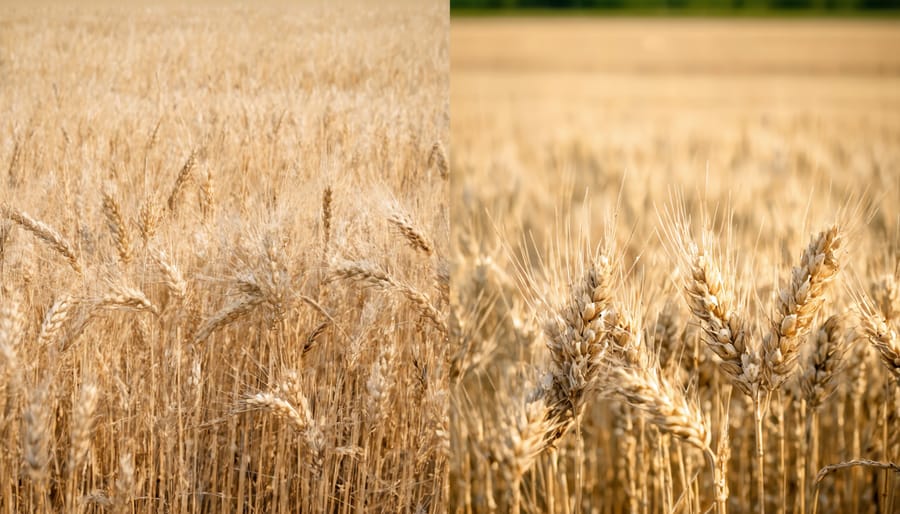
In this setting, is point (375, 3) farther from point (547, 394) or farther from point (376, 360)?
point (547, 394)

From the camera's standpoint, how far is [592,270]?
48.2 inches

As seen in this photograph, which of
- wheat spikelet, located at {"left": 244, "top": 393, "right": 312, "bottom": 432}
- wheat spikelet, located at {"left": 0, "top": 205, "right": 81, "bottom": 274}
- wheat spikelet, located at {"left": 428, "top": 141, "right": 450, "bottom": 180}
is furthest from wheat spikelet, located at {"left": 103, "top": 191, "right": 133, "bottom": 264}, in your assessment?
wheat spikelet, located at {"left": 428, "top": 141, "right": 450, "bottom": 180}

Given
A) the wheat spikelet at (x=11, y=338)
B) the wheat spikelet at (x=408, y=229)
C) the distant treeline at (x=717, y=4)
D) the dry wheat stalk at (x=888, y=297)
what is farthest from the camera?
the distant treeline at (x=717, y=4)

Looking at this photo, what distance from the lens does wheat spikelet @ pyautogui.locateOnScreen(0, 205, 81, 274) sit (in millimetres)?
1604

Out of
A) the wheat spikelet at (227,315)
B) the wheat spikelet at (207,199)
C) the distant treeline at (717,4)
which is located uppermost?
the distant treeline at (717,4)

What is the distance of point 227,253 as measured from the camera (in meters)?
1.61

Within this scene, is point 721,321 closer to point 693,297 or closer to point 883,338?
point 693,297

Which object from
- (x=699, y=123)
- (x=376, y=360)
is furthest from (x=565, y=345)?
(x=699, y=123)

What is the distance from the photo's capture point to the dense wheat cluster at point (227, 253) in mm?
1589

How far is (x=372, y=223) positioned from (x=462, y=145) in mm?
1924

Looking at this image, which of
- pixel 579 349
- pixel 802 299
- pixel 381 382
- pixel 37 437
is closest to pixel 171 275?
pixel 37 437

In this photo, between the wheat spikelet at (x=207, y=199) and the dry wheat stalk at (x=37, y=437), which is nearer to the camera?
the dry wheat stalk at (x=37, y=437)

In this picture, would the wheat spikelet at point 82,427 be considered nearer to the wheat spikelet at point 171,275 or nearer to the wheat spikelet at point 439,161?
the wheat spikelet at point 171,275

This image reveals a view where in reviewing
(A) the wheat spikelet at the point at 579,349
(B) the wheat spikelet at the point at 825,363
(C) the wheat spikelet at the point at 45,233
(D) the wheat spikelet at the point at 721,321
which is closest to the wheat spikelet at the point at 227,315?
(C) the wheat spikelet at the point at 45,233
